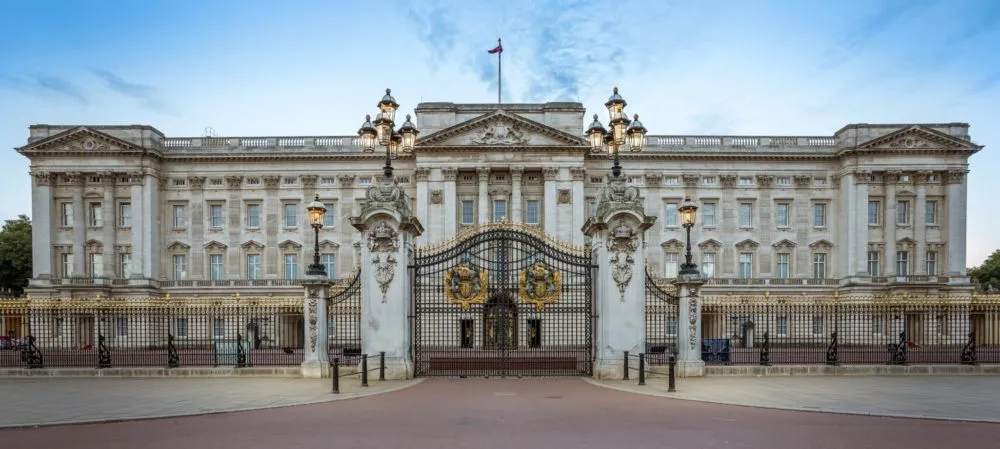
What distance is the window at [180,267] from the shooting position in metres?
51.9

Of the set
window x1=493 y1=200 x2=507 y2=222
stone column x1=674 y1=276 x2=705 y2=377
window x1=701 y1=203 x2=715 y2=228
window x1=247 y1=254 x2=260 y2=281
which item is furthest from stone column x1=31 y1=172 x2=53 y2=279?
window x1=701 y1=203 x2=715 y2=228

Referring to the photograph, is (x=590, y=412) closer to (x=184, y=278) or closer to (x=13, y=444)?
(x=13, y=444)

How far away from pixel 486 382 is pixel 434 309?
123 inches

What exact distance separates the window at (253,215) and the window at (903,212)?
5162 centimetres

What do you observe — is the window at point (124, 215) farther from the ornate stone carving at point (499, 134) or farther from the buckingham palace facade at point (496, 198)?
the ornate stone carving at point (499, 134)

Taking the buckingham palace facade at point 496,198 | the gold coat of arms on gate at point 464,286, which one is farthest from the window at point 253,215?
the gold coat of arms on gate at point 464,286

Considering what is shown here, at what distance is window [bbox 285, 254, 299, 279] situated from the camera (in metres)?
52.0

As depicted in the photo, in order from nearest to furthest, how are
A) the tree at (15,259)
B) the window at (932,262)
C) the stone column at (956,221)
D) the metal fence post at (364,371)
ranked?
1. the metal fence post at (364,371)
2. the stone column at (956,221)
3. the window at (932,262)
4. the tree at (15,259)

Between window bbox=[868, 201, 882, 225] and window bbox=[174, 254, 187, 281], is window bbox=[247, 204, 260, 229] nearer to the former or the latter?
window bbox=[174, 254, 187, 281]

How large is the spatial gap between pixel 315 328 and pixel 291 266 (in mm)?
34872

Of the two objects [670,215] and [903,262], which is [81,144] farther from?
[903,262]

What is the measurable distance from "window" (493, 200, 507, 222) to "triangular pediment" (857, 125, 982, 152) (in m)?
27.8

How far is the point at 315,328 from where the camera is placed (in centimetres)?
1909

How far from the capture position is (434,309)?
19.8 meters
